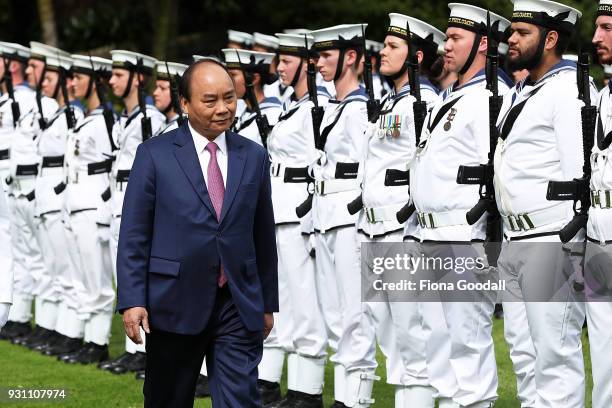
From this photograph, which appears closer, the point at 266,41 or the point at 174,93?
the point at 174,93

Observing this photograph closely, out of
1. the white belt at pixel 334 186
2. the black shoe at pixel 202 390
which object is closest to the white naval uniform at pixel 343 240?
the white belt at pixel 334 186

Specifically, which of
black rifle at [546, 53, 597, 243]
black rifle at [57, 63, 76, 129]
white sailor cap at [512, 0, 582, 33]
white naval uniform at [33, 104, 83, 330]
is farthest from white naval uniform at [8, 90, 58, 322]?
black rifle at [546, 53, 597, 243]

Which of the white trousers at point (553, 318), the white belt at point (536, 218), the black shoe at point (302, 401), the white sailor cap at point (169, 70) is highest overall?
the white sailor cap at point (169, 70)

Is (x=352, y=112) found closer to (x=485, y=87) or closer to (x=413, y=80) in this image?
(x=413, y=80)

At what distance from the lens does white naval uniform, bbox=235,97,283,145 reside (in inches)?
414

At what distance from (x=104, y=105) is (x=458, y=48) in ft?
16.7

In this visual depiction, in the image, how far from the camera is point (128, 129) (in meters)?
11.4

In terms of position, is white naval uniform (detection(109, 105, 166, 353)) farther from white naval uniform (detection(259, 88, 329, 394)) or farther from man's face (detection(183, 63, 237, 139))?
man's face (detection(183, 63, 237, 139))

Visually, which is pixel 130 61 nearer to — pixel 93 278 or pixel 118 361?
pixel 93 278

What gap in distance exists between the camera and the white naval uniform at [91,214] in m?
12.0

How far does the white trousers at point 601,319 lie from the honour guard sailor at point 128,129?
5409 mm

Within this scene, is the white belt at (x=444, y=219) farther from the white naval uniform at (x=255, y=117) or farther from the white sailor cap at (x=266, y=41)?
the white sailor cap at (x=266, y=41)

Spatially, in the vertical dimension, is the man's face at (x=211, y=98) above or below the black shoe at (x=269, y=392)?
above

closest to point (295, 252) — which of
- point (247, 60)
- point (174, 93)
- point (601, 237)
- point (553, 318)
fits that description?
point (247, 60)
